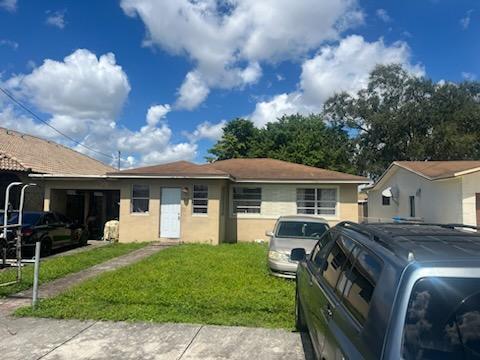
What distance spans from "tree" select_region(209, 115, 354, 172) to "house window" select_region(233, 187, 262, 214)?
64.7ft

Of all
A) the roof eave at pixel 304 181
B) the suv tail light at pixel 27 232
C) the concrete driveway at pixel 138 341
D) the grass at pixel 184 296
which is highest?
the roof eave at pixel 304 181

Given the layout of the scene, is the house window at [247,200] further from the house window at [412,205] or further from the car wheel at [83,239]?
the house window at [412,205]

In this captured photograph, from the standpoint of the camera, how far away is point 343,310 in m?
3.01

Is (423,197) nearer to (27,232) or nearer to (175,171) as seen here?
(175,171)

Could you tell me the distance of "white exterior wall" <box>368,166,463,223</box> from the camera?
699 inches

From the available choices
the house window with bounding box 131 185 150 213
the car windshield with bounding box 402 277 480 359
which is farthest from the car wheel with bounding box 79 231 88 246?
the car windshield with bounding box 402 277 480 359

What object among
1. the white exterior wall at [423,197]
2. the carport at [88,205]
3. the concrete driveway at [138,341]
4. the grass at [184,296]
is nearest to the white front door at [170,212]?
the carport at [88,205]

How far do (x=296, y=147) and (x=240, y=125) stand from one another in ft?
26.3

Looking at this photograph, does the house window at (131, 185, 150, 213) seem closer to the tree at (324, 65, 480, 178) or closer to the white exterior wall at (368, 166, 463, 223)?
the white exterior wall at (368, 166, 463, 223)

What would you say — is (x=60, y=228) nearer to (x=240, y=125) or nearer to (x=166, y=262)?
(x=166, y=262)

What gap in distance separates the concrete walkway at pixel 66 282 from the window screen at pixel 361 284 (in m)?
6.17

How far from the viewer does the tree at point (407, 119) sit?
34.8 m

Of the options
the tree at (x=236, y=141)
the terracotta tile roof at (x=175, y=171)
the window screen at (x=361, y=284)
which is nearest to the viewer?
the window screen at (x=361, y=284)

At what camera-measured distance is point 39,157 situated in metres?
23.0
